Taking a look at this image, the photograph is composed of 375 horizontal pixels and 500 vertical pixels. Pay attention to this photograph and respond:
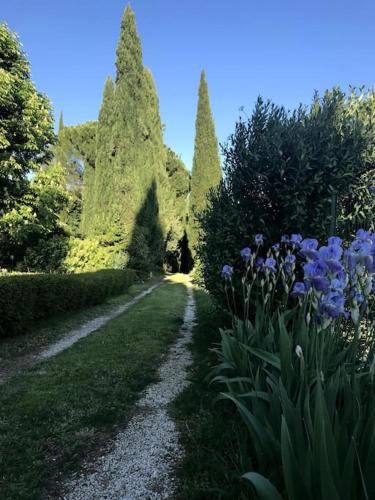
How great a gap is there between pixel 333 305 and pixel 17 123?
43.1 ft

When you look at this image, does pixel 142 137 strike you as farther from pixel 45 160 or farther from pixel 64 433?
pixel 64 433

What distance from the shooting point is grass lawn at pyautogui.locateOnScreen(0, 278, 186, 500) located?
8.40 feet

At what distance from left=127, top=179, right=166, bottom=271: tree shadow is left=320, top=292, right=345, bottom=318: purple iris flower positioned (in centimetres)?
1913

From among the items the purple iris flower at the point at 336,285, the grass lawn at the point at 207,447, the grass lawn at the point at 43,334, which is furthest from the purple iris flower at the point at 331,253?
the grass lawn at the point at 43,334

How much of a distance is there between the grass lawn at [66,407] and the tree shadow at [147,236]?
46.6ft

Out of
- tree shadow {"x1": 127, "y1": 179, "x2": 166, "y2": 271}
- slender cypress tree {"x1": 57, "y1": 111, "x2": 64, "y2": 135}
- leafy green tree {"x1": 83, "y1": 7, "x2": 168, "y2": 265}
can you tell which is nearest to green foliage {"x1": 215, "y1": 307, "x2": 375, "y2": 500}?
tree shadow {"x1": 127, "y1": 179, "x2": 166, "y2": 271}

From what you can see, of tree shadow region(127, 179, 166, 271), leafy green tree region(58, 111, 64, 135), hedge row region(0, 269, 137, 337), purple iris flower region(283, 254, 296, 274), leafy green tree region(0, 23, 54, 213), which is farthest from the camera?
leafy green tree region(58, 111, 64, 135)

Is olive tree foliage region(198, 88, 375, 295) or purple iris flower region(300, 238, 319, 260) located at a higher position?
olive tree foliage region(198, 88, 375, 295)

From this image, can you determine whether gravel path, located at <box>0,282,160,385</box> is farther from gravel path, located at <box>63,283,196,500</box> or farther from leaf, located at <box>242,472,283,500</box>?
leaf, located at <box>242,472,283,500</box>

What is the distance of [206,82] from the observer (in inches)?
1155

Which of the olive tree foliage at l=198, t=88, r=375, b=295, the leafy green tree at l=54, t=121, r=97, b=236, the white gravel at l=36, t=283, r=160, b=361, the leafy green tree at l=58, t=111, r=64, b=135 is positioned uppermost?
the leafy green tree at l=58, t=111, r=64, b=135

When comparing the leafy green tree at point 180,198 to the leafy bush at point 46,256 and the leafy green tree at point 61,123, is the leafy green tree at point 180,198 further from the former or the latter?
the leafy bush at point 46,256

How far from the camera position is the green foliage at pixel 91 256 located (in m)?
17.0

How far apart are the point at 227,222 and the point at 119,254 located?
51.2ft
